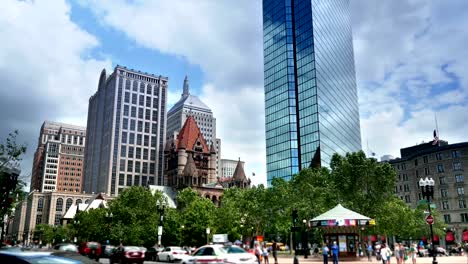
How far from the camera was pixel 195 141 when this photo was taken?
431 feet

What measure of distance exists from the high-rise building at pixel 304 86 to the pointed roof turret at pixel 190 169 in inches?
937

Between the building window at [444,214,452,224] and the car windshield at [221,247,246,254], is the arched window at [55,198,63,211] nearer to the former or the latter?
the building window at [444,214,452,224]

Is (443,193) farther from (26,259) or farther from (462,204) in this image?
(26,259)

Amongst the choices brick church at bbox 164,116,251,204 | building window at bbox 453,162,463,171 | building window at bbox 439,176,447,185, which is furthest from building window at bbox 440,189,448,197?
brick church at bbox 164,116,251,204

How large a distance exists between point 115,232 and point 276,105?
59468 mm

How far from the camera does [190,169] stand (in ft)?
388

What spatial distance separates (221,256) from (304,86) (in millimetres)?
86859

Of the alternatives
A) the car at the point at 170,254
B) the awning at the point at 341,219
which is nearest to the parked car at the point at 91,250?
the car at the point at 170,254

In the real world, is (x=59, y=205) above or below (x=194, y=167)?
below

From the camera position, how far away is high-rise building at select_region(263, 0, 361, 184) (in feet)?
331

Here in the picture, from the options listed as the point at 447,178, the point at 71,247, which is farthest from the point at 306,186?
the point at 447,178

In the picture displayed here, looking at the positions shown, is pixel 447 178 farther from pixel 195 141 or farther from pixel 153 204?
pixel 195 141

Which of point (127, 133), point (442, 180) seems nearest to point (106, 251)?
point (442, 180)

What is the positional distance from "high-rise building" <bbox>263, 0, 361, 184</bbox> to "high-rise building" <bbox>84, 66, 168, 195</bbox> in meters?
86.1
